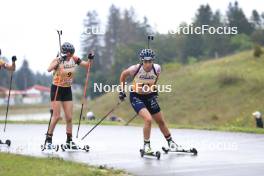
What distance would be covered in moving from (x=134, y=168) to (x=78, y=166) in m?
1.04

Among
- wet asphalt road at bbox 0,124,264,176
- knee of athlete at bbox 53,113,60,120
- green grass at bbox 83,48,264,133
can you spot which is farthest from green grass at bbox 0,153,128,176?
green grass at bbox 83,48,264,133

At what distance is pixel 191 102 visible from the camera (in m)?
52.0

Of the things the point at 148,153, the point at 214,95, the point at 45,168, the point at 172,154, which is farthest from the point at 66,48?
the point at 214,95

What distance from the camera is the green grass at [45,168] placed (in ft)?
28.7

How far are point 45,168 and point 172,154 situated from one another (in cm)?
361

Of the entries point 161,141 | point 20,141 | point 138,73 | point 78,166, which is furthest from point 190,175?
point 20,141

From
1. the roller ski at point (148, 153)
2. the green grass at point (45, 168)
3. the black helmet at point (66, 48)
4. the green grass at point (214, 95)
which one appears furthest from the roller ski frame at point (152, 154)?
the green grass at point (214, 95)

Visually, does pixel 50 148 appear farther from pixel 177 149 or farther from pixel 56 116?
pixel 177 149

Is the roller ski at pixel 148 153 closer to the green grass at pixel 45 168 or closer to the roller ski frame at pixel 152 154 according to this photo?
the roller ski frame at pixel 152 154

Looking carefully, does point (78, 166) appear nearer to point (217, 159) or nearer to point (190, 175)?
point (190, 175)

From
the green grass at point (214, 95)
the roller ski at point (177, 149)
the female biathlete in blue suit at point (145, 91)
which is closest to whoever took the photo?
the female biathlete in blue suit at point (145, 91)

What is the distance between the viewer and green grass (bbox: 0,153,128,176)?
8750 millimetres

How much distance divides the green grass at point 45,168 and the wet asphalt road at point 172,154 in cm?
68

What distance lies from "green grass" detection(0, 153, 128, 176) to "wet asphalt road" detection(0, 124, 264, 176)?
68 cm
